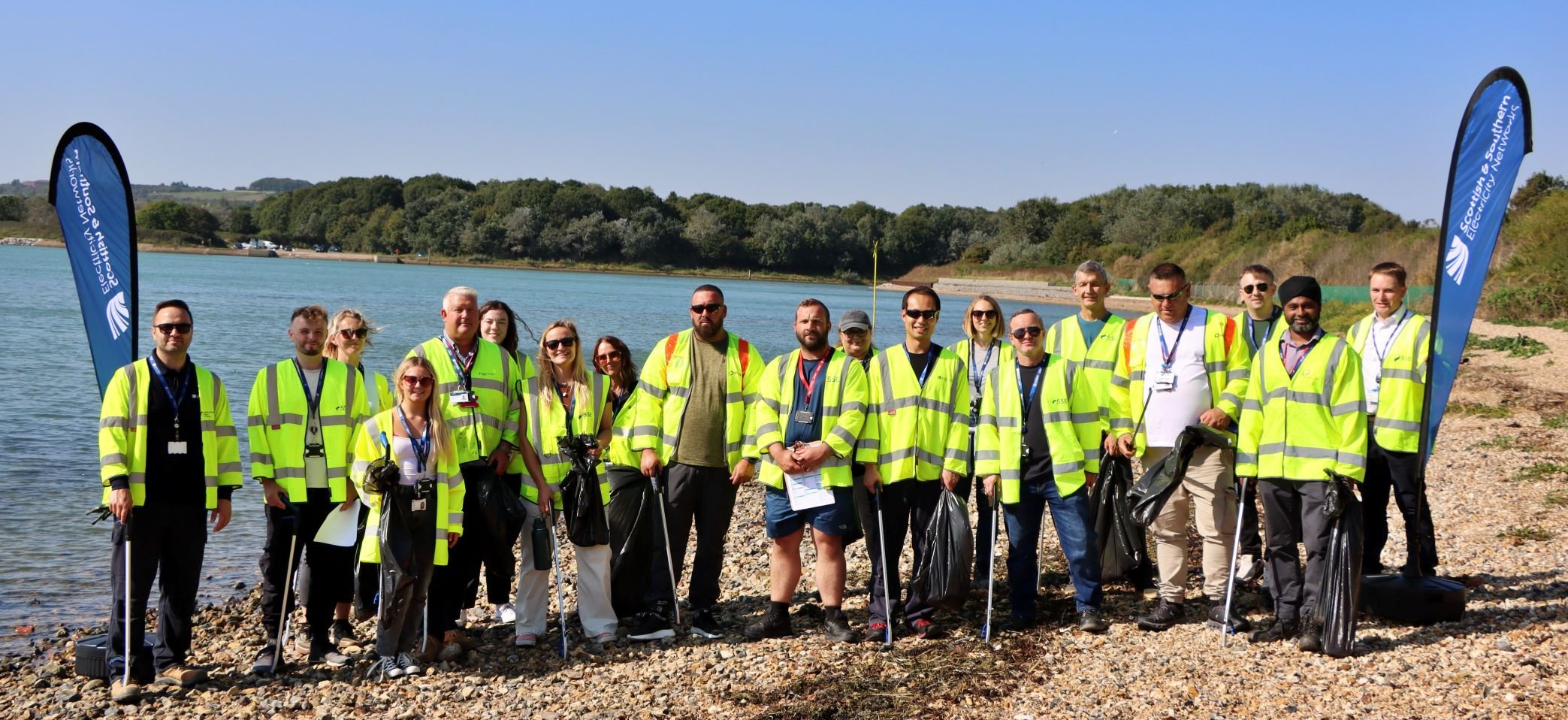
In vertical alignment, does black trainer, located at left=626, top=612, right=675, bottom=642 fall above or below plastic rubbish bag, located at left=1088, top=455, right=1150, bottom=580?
below

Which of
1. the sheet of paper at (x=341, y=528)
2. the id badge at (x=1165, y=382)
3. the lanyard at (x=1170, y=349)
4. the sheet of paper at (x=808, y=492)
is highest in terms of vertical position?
the lanyard at (x=1170, y=349)

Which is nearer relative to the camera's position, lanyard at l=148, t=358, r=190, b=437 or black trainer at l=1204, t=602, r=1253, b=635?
lanyard at l=148, t=358, r=190, b=437

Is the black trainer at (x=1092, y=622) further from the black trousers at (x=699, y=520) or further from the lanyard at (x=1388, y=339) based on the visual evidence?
the lanyard at (x=1388, y=339)

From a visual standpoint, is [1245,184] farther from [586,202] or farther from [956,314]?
[586,202]

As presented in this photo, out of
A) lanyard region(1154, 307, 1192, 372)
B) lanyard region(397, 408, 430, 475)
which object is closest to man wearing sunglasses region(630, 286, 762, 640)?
lanyard region(397, 408, 430, 475)

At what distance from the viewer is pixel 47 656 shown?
7.09m

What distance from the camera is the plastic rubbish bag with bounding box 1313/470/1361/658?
5.65 m

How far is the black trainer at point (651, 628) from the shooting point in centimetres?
654

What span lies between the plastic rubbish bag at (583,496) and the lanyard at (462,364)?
0.58 metres

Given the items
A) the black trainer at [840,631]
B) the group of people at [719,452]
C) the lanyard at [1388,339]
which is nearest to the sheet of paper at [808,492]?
the group of people at [719,452]

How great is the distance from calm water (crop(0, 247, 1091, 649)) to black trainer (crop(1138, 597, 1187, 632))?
4.97m

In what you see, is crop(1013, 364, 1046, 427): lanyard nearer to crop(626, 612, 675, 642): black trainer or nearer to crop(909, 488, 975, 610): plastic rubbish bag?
crop(909, 488, 975, 610): plastic rubbish bag

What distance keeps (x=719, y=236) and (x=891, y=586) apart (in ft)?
325

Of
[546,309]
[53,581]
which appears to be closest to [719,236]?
[546,309]
